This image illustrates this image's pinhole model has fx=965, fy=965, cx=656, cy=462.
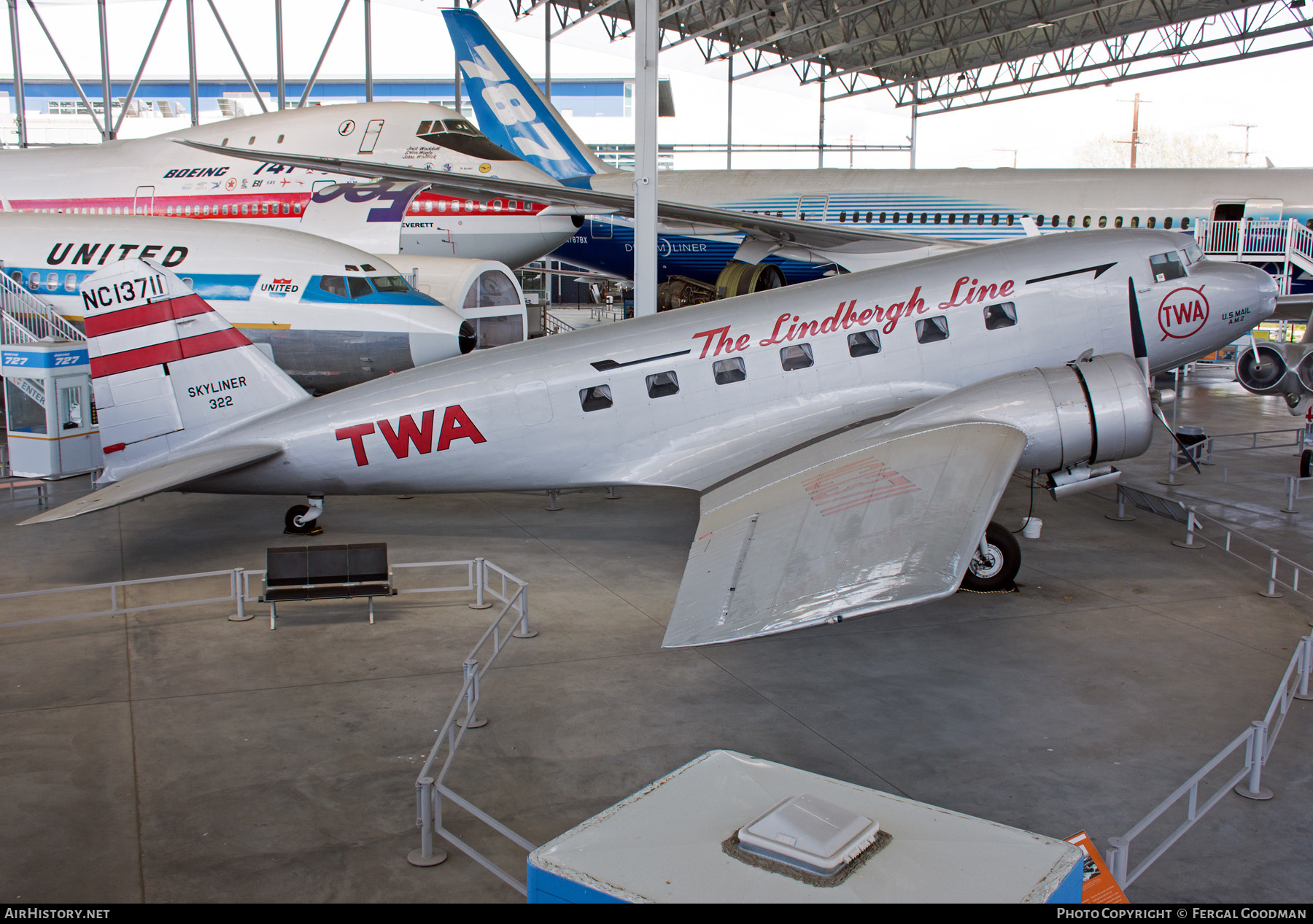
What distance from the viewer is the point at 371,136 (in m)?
23.9

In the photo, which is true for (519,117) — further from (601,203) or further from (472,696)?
(472,696)

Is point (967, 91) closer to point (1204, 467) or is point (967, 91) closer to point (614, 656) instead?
point (1204, 467)

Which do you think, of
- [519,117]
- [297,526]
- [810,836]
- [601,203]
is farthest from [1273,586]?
[519,117]

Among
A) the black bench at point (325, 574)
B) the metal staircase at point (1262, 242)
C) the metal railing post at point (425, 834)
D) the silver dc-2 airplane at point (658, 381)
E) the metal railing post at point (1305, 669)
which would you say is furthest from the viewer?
the metal staircase at point (1262, 242)

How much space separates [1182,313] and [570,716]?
10.1 m

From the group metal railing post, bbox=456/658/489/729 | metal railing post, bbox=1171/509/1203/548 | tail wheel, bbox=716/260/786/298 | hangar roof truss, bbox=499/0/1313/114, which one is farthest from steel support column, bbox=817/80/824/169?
metal railing post, bbox=456/658/489/729

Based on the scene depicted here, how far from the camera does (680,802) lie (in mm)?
4062

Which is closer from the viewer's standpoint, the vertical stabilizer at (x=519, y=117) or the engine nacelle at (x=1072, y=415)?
the engine nacelle at (x=1072, y=415)

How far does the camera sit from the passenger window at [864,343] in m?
12.4

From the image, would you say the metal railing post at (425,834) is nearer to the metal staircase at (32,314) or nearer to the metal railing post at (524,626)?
the metal railing post at (524,626)

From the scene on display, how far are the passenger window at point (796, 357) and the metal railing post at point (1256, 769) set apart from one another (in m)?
6.78

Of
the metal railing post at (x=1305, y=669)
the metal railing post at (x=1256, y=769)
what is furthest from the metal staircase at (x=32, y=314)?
the metal railing post at (x=1305, y=669)

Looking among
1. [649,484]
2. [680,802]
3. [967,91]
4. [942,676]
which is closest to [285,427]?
[649,484]

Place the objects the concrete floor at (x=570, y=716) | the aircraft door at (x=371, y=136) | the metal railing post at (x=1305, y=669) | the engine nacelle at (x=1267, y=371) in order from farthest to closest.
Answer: the aircraft door at (x=371, y=136) < the engine nacelle at (x=1267, y=371) < the metal railing post at (x=1305, y=669) < the concrete floor at (x=570, y=716)
